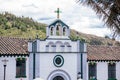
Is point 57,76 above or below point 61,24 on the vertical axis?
below

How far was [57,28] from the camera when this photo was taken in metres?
35.1

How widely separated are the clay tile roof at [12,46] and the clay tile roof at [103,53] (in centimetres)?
620

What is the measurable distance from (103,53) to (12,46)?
9.32 meters

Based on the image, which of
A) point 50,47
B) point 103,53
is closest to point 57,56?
point 50,47

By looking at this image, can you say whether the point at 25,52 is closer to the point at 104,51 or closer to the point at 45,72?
the point at 45,72

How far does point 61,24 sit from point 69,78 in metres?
4.79

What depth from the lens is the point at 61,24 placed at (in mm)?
34562

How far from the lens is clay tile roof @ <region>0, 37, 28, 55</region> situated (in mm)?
32619

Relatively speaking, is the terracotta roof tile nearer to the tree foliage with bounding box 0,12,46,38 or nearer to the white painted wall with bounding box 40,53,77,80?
the white painted wall with bounding box 40,53,77,80

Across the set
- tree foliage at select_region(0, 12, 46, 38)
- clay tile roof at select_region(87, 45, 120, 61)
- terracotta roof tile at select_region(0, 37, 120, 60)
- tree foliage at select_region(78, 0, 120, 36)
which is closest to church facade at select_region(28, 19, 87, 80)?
terracotta roof tile at select_region(0, 37, 120, 60)

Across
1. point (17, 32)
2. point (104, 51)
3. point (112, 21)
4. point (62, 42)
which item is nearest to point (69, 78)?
point (62, 42)

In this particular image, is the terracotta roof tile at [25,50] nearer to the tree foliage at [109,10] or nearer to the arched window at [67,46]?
the arched window at [67,46]

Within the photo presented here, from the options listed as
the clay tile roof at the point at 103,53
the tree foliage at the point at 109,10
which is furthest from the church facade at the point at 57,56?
the tree foliage at the point at 109,10

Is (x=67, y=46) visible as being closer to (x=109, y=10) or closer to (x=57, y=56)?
(x=57, y=56)
